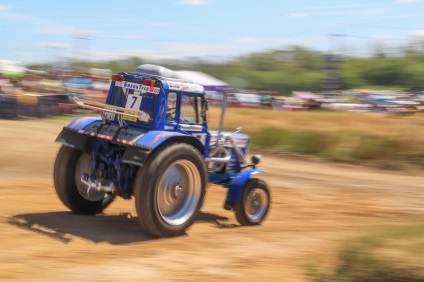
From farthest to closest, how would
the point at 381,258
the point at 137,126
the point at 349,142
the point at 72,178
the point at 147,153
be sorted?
the point at 349,142 → the point at 72,178 → the point at 137,126 → the point at 147,153 → the point at 381,258

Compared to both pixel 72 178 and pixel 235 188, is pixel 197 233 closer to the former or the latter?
pixel 235 188

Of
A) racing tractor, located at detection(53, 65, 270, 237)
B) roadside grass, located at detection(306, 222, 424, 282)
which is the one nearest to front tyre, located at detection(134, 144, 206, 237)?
racing tractor, located at detection(53, 65, 270, 237)

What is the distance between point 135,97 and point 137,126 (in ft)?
1.41

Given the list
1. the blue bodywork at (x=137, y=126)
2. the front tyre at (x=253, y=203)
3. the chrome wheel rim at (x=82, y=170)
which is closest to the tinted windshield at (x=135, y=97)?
the blue bodywork at (x=137, y=126)

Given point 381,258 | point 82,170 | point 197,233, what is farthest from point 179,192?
point 381,258

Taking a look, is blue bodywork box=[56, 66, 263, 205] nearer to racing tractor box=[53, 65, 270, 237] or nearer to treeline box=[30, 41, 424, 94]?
racing tractor box=[53, 65, 270, 237]

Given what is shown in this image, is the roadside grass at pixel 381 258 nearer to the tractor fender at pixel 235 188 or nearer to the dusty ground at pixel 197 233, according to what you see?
the dusty ground at pixel 197 233

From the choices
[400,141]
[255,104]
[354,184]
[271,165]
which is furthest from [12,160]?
[255,104]

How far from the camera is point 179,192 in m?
8.45

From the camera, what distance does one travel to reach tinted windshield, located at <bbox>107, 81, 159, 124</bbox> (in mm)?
8383

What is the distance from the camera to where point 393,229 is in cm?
607

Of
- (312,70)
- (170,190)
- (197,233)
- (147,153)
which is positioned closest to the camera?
(147,153)

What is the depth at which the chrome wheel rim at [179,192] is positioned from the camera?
27.0ft

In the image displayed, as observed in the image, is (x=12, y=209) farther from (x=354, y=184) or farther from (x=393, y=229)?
(x=354, y=184)
